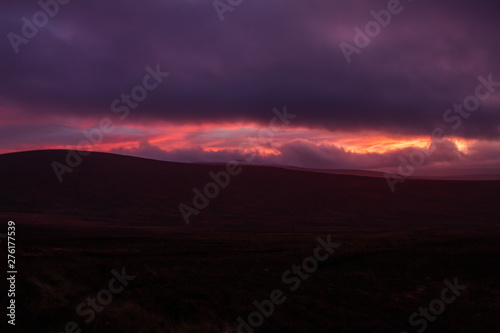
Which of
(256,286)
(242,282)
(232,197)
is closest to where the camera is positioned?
(256,286)

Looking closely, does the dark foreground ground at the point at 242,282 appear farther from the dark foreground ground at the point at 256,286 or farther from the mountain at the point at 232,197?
the mountain at the point at 232,197

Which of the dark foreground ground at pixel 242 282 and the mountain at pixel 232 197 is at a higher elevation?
the mountain at pixel 232 197

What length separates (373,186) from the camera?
74.9 m

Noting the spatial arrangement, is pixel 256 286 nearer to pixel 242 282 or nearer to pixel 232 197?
pixel 242 282

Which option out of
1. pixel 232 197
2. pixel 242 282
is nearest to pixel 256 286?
pixel 242 282

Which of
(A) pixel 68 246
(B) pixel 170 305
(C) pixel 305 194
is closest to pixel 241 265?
(B) pixel 170 305

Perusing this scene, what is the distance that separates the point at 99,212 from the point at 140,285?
4035 cm

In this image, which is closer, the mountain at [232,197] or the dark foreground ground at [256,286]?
the dark foreground ground at [256,286]

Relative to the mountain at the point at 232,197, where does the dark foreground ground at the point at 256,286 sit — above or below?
below

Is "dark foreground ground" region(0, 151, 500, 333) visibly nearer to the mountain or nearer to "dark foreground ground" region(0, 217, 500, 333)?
"dark foreground ground" region(0, 217, 500, 333)

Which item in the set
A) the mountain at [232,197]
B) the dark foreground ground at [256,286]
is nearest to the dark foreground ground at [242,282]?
the dark foreground ground at [256,286]

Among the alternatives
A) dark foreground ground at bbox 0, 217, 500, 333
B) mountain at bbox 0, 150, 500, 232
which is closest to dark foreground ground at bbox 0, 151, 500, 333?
dark foreground ground at bbox 0, 217, 500, 333

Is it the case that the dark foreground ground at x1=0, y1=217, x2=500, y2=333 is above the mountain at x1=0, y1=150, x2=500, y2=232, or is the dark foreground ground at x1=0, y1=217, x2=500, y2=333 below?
below

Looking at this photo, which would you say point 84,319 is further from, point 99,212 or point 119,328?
point 99,212
